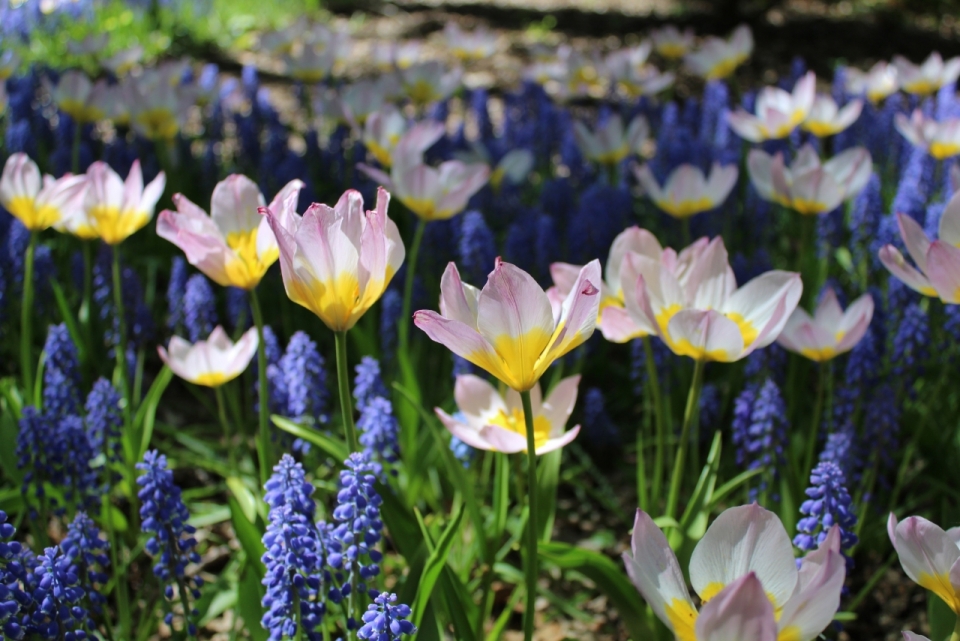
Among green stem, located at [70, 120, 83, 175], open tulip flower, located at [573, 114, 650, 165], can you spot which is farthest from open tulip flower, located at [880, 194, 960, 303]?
green stem, located at [70, 120, 83, 175]

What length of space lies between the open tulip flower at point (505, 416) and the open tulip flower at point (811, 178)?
1128 millimetres

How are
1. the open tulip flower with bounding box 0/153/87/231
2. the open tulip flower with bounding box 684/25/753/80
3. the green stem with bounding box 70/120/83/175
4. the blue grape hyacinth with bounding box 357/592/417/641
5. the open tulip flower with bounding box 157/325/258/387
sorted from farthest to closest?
the open tulip flower with bounding box 684/25/753/80
the green stem with bounding box 70/120/83/175
the open tulip flower with bounding box 0/153/87/231
the open tulip flower with bounding box 157/325/258/387
the blue grape hyacinth with bounding box 357/592/417/641

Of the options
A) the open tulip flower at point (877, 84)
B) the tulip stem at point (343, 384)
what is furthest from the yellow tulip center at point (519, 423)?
the open tulip flower at point (877, 84)

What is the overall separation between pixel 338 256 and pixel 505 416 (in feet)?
2.26

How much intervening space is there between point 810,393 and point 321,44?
312 cm

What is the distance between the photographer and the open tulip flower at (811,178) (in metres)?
2.52

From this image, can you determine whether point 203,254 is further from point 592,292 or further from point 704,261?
point 704,261

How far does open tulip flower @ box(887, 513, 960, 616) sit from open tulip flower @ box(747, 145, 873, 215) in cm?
142

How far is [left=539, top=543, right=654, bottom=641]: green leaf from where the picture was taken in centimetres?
174

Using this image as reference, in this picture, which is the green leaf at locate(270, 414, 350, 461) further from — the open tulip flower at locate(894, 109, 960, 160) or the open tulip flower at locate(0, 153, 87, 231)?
the open tulip flower at locate(894, 109, 960, 160)

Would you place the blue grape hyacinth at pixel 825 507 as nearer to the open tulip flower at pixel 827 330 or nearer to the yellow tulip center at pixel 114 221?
the open tulip flower at pixel 827 330

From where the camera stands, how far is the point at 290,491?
1.37 metres

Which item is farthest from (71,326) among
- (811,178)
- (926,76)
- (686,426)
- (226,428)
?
(926,76)

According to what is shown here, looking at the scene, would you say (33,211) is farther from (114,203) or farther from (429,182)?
(429,182)
